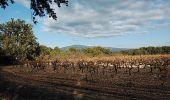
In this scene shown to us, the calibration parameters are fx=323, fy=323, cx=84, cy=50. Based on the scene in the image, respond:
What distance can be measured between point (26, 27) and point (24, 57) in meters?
5.95

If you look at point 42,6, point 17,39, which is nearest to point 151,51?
point 17,39

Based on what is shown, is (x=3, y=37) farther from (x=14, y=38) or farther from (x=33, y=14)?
(x=33, y=14)

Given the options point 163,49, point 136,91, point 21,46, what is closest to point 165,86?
point 136,91

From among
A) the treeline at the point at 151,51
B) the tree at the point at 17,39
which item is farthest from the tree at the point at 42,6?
the treeline at the point at 151,51

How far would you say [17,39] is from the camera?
206 ft

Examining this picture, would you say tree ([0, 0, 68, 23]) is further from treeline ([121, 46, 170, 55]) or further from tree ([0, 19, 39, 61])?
treeline ([121, 46, 170, 55])

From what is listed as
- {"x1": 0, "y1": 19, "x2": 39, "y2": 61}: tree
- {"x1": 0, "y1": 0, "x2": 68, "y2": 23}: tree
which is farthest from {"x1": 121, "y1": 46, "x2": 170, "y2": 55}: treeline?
{"x1": 0, "y1": 0, "x2": 68, "y2": 23}: tree

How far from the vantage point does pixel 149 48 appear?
3937 inches

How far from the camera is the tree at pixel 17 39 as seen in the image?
61.5m

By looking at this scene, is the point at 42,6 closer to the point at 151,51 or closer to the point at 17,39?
the point at 17,39

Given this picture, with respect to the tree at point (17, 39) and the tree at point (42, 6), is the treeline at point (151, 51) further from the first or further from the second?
the tree at point (42, 6)

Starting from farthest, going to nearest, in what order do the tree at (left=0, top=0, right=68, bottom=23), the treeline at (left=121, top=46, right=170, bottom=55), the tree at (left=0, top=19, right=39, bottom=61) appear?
the treeline at (left=121, top=46, right=170, bottom=55), the tree at (left=0, top=19, right=39, bottom=61), the tree at (left=0, top=0, right=68, bottom=23)

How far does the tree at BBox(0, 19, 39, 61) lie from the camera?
61531 mm

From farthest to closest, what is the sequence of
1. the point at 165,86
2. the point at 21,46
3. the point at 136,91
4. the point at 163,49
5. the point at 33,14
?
the point at 163,49, the point at 21,46, the point at 165,86, the point at 136,91, the point at 33,14
